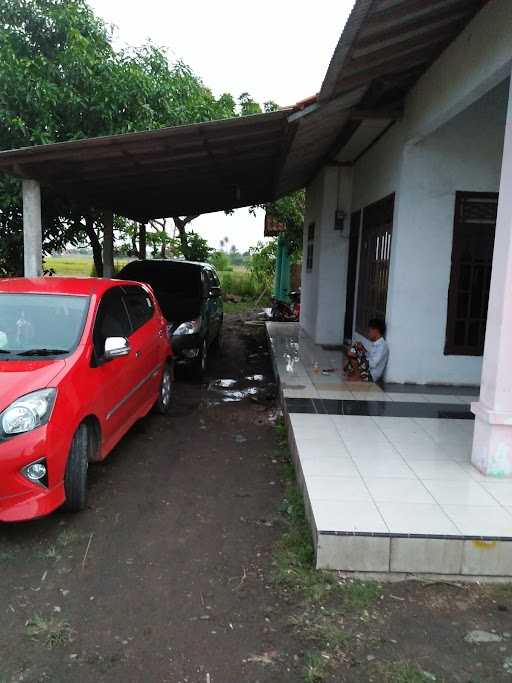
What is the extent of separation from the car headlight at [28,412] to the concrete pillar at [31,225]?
13.7 ft

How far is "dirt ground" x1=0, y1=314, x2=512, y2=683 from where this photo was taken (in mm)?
2564

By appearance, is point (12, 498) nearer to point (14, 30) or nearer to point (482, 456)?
point (482, 456)

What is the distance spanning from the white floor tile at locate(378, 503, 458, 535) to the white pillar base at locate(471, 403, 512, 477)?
761mm

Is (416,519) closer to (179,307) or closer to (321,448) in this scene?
(321,448)

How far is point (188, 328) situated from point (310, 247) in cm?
543

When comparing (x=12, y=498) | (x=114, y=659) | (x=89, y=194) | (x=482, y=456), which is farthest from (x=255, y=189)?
(x=114, y=659)

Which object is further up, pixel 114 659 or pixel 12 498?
pixel 12 498

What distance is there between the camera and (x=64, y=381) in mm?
3807

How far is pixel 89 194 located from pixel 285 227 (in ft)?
34.6

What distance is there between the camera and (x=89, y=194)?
9.28m

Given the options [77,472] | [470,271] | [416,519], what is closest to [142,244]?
[470,271]

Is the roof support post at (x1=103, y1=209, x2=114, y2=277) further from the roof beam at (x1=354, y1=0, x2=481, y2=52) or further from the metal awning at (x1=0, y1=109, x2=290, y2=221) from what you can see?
the roof beam at (x1=354, y1=0, x2=481, y2=52)

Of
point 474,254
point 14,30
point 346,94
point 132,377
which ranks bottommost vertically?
point 132,377

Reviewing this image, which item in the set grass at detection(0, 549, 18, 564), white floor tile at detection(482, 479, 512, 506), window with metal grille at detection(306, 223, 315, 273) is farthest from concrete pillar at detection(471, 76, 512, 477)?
window with metal grille at detection(306, 223, 315, 273)
